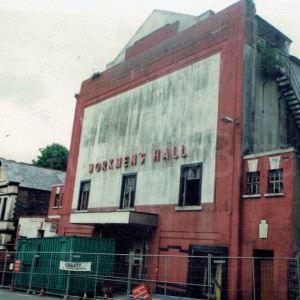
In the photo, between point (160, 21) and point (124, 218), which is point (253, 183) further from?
point (160, 21)

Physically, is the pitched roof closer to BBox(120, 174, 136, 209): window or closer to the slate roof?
BBox(120, 174, 136, 209): window

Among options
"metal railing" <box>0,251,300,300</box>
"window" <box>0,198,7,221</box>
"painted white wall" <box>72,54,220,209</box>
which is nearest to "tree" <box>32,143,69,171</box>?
"window" <box>0,198,7,221</box>

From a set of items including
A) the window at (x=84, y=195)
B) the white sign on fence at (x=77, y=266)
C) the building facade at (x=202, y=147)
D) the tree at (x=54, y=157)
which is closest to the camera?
the white sign on fence at (x=77, y=266)

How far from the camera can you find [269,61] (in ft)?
67.7

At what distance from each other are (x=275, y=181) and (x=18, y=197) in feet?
91.0

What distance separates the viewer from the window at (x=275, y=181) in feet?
55.7

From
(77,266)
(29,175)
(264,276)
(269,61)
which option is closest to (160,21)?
(269,61)

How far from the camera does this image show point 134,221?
826 inches

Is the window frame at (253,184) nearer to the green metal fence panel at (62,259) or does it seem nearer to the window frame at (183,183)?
the window frame at (183,183)

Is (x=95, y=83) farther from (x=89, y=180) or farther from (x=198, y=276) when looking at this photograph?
(x=198, y=276)

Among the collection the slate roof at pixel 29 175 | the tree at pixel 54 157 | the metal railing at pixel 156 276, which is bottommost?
the metal railing at pixel 156 276

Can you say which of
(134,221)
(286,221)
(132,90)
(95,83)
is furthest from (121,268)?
(95,83)

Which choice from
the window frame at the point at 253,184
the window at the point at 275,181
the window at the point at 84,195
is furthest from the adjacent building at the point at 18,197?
the window at the point at 275,181

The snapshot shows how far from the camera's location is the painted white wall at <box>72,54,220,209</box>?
20.9 metres
